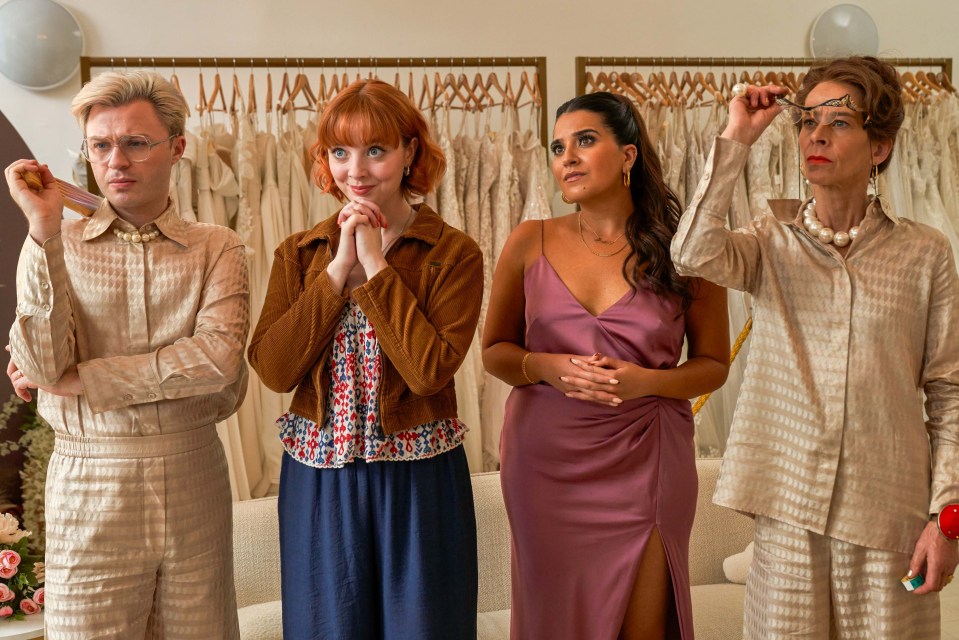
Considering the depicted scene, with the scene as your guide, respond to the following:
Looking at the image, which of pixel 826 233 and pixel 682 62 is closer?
pixel 826 233

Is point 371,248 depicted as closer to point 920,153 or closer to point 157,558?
point 157,558

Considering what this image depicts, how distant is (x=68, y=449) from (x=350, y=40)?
294 centimetres

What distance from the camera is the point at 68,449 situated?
196 cm

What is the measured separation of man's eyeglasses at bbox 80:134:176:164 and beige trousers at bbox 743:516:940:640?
1.50m

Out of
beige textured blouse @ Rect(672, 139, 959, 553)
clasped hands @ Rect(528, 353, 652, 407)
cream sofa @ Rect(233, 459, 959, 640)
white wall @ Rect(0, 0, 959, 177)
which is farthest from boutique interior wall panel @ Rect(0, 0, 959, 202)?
beige textured blouse @ Rect(672, 139, 959, 553)

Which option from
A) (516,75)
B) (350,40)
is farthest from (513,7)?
(350,40)

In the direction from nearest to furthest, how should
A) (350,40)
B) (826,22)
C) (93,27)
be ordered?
(93,27), (350,40), (826,22)

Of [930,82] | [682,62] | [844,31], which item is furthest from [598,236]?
[844,31]

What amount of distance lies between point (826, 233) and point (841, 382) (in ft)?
1.00

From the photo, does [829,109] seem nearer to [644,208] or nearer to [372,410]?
[644,208]

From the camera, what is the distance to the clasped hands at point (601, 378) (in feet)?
6.84

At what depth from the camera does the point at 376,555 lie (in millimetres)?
1974

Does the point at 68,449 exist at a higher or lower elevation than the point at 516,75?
lower

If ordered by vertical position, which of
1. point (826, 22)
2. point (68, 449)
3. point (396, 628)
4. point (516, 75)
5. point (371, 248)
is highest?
point (826, 22)
